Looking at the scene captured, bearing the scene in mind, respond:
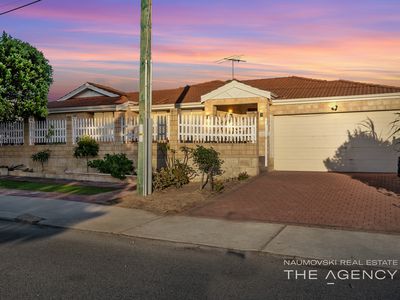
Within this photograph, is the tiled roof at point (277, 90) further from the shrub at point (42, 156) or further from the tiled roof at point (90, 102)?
the shrub at point (42, 156)

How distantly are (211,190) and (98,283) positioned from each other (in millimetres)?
7995

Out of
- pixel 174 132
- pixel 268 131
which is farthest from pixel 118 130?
pixel 268 131

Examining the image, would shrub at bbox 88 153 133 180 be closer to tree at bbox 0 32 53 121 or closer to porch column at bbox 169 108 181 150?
porch column at bbox 169 108 181 150

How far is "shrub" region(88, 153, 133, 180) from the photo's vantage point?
51.7 ft

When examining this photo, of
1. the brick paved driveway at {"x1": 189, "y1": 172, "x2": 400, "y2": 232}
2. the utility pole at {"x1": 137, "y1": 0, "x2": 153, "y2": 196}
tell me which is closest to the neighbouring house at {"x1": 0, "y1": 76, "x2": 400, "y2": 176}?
the brick paved driveway at {"x1": 189, "y1": 172, "x2": 400, "y2": 232}

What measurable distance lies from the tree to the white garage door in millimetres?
9982

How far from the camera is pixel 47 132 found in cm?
1919

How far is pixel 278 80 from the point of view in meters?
24.0

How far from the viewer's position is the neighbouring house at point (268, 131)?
16.2m

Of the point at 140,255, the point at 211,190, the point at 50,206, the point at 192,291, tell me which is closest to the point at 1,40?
the point at 50,206

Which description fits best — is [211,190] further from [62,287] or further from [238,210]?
[62,287]

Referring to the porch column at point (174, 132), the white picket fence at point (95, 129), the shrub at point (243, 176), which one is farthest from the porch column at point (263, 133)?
the white picket fence at point (95, 129)

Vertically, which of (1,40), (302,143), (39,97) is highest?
(1,40)

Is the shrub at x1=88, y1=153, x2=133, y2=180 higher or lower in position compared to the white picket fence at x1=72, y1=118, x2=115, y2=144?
lower
